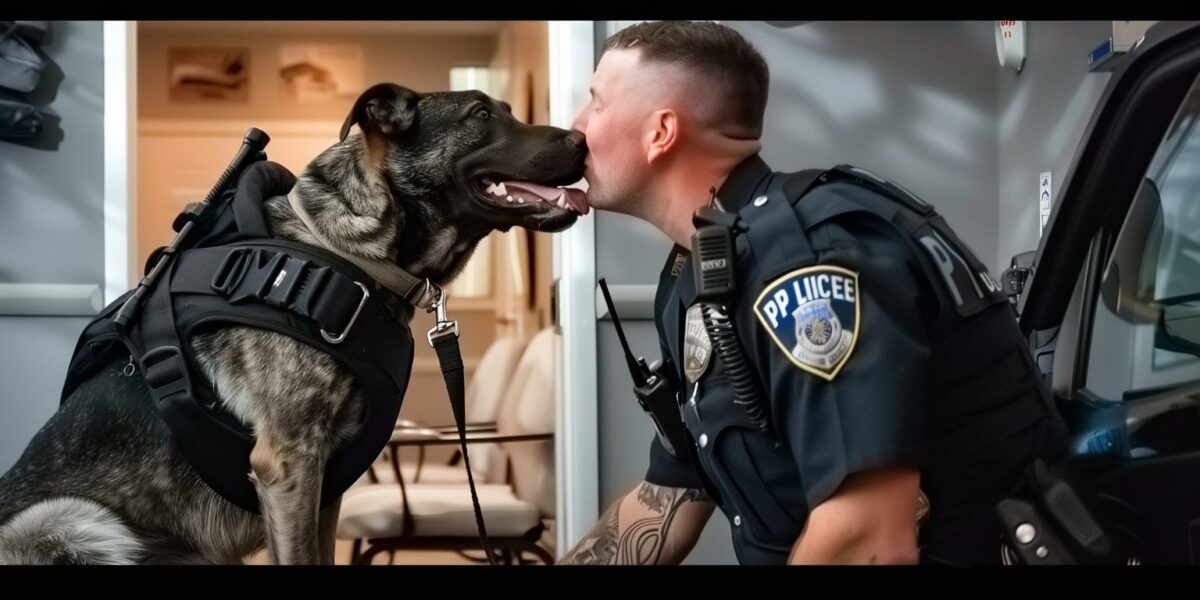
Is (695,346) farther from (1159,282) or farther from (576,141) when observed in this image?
(576,141)

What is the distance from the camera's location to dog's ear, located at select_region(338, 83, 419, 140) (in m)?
1.77

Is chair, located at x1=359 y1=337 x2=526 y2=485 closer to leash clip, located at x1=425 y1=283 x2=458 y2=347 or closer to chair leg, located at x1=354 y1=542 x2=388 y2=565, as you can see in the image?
chair leg, located at x1=354 y1=542 x2=388 y2=565

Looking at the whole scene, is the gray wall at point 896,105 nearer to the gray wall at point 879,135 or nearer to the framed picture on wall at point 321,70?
the gray wall at point 879,135

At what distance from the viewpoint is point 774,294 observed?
3.74 feet

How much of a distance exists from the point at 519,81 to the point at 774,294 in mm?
4341

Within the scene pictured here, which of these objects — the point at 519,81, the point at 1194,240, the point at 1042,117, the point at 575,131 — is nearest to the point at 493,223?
the point at 575,131

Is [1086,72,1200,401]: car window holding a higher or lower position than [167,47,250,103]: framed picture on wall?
lower

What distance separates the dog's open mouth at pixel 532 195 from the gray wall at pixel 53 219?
140 centimetres

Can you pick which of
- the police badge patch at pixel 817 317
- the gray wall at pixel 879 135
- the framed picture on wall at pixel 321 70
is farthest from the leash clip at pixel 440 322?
the framed picture on wall at pixel 321 70

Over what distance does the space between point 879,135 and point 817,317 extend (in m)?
2.05

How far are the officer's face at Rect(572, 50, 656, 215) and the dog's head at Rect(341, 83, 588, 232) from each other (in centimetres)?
29

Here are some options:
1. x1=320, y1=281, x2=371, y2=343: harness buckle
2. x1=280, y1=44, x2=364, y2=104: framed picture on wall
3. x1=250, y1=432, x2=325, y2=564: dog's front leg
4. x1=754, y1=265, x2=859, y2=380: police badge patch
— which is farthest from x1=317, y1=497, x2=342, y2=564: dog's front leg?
x1=280, y1=44, x2=364, y2=104: framed picture on wall
